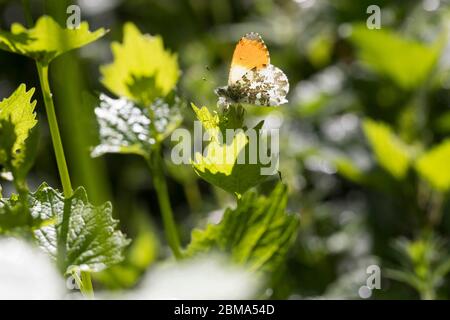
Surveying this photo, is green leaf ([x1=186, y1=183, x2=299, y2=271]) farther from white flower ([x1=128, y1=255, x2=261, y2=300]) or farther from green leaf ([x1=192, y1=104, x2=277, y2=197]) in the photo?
white flower ([x1=128, y1=255, x2=261, y2=300])

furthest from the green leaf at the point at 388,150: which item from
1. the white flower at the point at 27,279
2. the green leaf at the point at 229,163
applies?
the white flower at the point at 27,279

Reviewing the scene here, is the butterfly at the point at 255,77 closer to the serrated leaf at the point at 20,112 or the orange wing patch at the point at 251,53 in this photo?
the orange wing patch at the point at 251,53

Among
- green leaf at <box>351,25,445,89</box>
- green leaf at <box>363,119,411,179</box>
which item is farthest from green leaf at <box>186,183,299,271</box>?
green leaf at <box>351,25,445,89</box>

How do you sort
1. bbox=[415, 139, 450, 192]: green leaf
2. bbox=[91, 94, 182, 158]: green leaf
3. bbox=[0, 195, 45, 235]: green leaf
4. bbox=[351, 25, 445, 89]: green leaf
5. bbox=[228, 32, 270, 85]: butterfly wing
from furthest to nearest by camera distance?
bbox=[351, 25, 445, 89]: green leaf
bbox=[415, 139, 450, 192]: green leaf
bbox=[91, 94, 182, 158]: green leaf
bbox=[228, 32, 270, 85]: butterfly wing
bbox=[0, 195, 45, 235]: green leaf

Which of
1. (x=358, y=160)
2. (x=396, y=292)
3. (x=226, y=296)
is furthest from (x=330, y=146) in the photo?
(x=226, y=296)

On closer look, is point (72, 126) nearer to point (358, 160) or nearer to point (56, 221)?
point (56, 221)

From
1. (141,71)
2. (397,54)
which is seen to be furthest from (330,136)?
(141,71)
